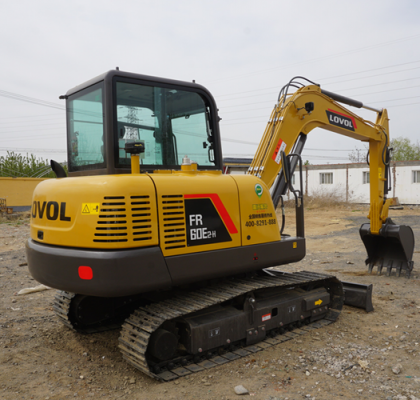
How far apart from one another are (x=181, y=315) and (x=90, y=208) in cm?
130

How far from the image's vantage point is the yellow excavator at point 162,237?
345 centimetres

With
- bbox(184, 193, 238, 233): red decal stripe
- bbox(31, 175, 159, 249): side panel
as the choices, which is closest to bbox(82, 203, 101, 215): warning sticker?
bbox(31, 175, 159, 249): side panel

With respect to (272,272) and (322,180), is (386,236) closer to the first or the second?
(272,272)

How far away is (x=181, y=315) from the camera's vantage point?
3.76 meters

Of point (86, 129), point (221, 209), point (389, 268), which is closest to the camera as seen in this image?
point (221, 209)

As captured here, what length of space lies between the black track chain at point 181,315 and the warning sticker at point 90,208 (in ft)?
3.65

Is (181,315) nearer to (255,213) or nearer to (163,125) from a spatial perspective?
(255,213)

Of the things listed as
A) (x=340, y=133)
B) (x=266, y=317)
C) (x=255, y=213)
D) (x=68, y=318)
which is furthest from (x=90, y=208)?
(x=340, y=133)

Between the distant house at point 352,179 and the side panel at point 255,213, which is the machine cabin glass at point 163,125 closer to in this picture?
the side panel at point 255,213

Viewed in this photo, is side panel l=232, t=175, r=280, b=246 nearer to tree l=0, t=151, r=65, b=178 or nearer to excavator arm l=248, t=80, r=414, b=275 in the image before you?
excavator arm l=248, t=80, r=414, b=275

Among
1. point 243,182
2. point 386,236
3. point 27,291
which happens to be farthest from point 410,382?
point 27,291

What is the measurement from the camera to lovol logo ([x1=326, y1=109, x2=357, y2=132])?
6.12 metres

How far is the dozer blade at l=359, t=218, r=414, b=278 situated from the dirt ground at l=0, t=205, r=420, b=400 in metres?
1.15

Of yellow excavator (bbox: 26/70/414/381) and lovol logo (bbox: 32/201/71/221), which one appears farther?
lovol logo (bbox: 32/201/71/221)
